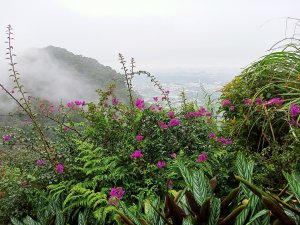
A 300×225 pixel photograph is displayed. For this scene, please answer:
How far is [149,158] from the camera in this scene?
3676 mm

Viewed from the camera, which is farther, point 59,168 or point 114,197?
point 59,168

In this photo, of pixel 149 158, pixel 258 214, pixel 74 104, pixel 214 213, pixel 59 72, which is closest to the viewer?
pixel 258 214

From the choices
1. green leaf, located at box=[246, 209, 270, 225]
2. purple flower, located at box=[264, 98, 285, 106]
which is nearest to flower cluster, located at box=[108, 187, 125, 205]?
green leaf, located at box=[246, 209, 270, 225]

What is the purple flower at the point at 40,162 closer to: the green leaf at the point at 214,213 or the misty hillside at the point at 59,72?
the green leaf at the point at 214,213

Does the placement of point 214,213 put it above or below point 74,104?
below

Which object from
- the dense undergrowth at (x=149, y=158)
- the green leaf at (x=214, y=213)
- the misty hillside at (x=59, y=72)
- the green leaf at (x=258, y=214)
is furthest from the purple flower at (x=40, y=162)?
the misty hillside at (x=59, y=72)

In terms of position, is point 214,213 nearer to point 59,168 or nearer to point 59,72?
point 59,168

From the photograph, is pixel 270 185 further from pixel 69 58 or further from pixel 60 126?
pixel 69 58

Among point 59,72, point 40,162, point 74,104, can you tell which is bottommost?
point 59,72

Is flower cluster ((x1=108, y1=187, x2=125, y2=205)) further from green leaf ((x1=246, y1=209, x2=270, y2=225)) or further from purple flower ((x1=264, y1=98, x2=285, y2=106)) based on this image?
purple flower ((x1=264, y1=98, x2=285, y2=106))

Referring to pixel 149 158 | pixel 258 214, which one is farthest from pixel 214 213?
pixel 149 158

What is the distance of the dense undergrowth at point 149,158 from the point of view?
8.75 ft

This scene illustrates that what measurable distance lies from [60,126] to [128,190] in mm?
→ 1474

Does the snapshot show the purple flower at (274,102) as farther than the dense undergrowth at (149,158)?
Yes
